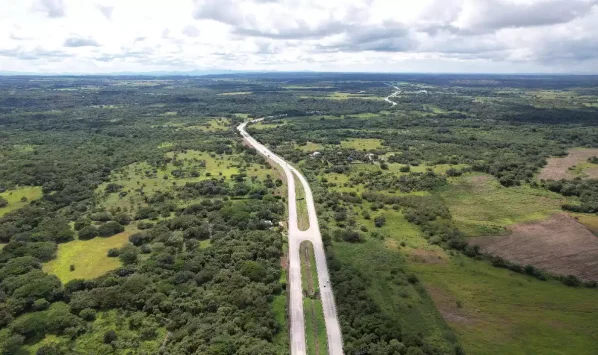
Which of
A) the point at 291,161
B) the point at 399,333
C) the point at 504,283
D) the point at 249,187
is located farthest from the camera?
the point at 291,161

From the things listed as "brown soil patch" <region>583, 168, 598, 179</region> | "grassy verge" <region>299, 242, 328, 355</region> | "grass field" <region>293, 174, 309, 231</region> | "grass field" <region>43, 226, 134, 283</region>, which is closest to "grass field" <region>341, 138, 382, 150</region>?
"grass field" <region>293, 174, 309, 231</region>

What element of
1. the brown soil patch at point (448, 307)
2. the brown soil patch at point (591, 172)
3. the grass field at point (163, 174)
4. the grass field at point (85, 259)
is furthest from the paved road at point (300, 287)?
the brown soil patch at point (591, 172)

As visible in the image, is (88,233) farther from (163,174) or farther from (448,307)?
(448,307)

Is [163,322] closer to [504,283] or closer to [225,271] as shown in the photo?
[225,271]

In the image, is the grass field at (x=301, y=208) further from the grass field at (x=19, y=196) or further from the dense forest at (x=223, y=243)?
the grass field at (x=19, y=196)

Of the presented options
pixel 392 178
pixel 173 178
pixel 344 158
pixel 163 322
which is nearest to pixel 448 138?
pixel 344 158

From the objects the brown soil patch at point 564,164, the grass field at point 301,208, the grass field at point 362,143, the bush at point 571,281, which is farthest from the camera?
the grass field at point 362,143
